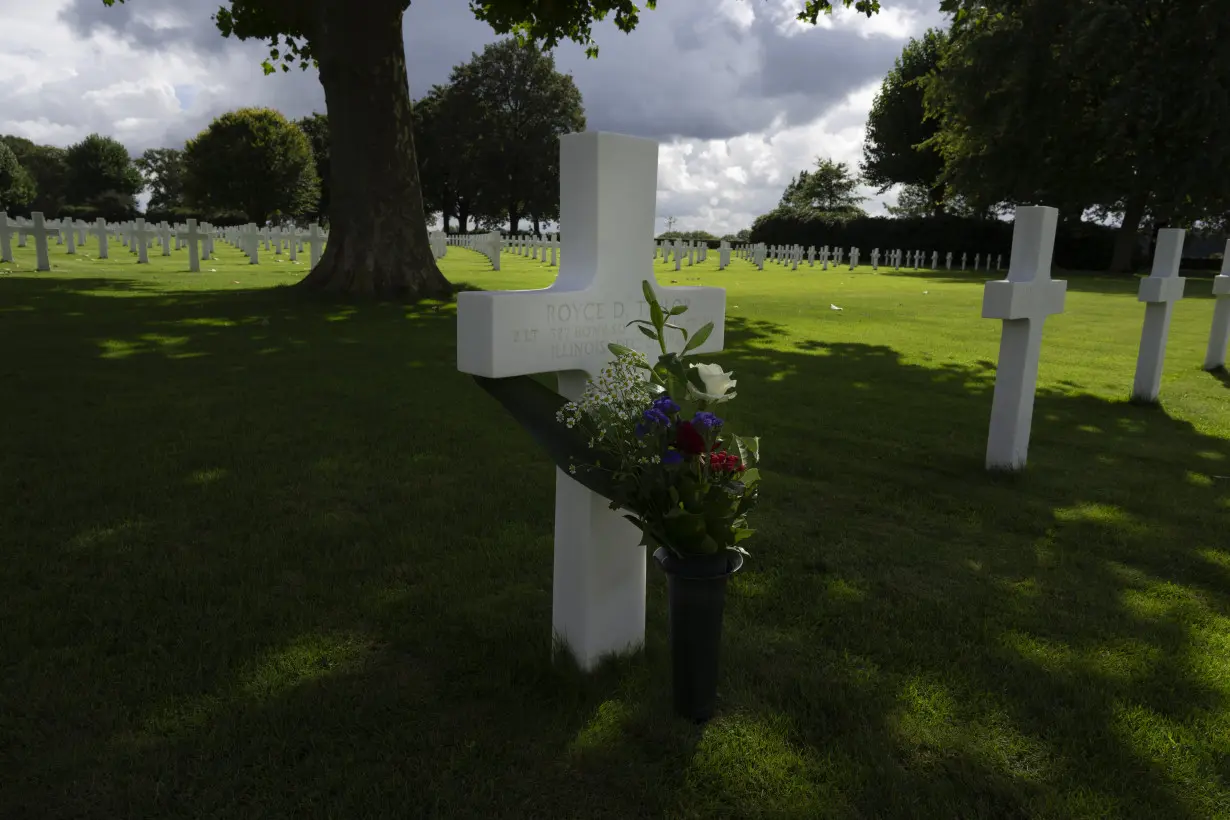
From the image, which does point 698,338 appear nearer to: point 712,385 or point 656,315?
point 656,315

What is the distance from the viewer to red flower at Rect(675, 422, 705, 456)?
2.21 meters

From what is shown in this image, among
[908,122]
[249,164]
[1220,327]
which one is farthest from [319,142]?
[1220,327]

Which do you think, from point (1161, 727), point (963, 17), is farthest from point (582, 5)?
point (1161, 727)

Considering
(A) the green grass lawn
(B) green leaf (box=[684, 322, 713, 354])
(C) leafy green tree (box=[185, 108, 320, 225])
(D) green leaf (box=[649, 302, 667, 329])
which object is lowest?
(A) the green grass lawn

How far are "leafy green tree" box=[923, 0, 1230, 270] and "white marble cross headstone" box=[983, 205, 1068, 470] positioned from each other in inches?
914

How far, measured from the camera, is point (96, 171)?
241ft

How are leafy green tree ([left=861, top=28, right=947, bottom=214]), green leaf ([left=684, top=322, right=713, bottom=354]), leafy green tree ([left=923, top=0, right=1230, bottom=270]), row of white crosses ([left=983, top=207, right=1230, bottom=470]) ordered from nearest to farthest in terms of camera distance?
green leaf ([left=684, top=322, right=713, bottom=354]) → row of white crosses ([left=983, top=207, right=1230, bottom=470]) → leafy green tree ([left=923, top=0, right=1230, bottom=270]) → leafy green tree ([left=861, top=28, right=947, bottom=214])

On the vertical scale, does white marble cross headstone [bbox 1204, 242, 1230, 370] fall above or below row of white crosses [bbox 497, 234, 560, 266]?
below

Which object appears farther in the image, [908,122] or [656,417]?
[908,122]

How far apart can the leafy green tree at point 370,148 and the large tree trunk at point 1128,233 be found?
2399 cm

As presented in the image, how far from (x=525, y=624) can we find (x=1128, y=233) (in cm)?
3806

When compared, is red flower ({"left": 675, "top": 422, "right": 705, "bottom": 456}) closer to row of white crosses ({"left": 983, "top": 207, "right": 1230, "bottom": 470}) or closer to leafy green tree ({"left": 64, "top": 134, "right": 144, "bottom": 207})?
row of white crosses ({"left": 983, "top": 207, "right": 1230, "bottom": 470})

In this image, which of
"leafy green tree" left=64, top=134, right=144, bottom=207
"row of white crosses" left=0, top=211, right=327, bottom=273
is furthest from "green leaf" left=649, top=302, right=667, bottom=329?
"leafy green tree" left=64, top=134, right=144, bottom=207

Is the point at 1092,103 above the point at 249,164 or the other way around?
above
